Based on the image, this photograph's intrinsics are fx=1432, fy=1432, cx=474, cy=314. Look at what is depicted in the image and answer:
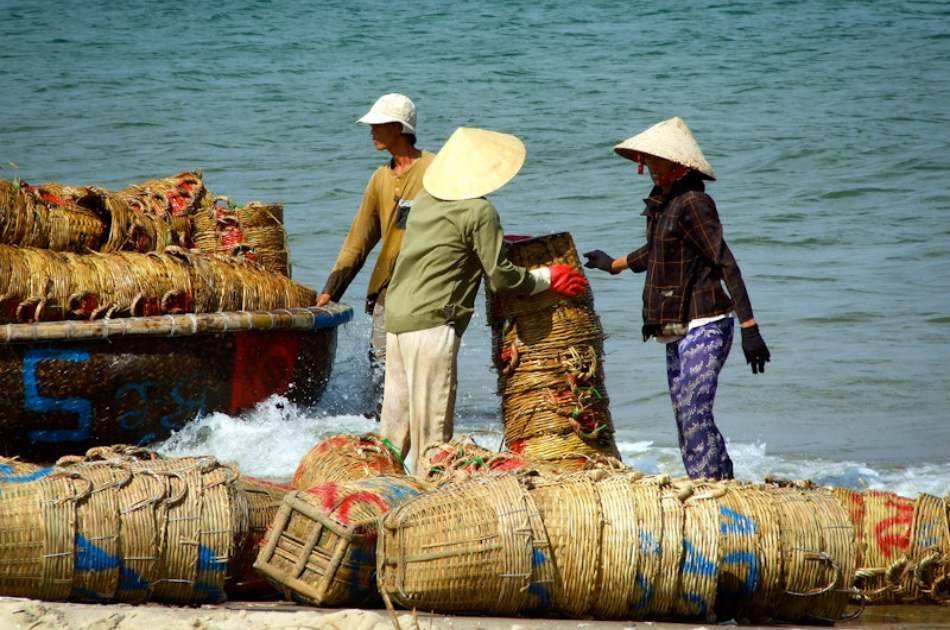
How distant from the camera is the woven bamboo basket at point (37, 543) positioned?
15.3ft

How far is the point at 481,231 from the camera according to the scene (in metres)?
6.20

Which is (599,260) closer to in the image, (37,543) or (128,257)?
(37,543)

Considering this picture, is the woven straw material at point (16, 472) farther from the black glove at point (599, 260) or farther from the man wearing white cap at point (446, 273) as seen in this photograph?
the black glove at point (599, 260)

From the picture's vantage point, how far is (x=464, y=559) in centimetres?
469

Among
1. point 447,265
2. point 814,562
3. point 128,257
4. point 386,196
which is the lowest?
point 814,562

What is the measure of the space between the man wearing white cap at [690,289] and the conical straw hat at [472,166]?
617mm

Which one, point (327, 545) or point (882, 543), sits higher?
point (327, 545)

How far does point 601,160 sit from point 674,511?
1547 centimetres

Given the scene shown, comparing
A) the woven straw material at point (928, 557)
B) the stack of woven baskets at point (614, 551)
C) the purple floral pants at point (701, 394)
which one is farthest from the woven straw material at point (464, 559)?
the woven straw material at point (928, 557)

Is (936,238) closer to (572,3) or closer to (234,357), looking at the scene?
(234,357)

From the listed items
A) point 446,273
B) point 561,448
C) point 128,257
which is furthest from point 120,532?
point 128,257

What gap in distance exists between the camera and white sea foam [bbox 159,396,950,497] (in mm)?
8211

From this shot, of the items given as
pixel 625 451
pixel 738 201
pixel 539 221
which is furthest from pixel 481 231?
pixel 738 201

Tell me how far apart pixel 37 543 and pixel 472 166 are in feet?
8.57
